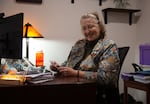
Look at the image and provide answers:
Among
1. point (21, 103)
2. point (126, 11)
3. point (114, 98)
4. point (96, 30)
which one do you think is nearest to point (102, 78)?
point (114, 98)

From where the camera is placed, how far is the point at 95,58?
2090 millimetres

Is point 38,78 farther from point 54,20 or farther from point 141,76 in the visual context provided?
point 54,20

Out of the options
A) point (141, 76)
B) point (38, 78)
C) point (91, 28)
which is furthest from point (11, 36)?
point (141, 76)

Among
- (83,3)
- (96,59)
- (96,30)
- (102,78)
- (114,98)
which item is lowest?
(114,98)

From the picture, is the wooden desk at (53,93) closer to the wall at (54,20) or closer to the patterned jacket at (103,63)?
the patterned jacket at (103,63)

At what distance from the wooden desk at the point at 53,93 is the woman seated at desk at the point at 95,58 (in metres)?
0.37

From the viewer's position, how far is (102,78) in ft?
6.25

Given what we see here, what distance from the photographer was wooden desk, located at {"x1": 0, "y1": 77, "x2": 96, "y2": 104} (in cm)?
137

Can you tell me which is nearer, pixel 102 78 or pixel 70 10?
pixel 102 78

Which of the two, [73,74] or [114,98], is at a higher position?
[73,74]

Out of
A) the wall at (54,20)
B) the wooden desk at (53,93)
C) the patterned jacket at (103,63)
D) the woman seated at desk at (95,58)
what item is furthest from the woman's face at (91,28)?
the wall at (54,20)

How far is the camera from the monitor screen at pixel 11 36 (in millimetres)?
1650

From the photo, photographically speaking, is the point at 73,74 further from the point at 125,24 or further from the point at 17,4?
the point at 125,24

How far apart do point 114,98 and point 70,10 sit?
1.92m
